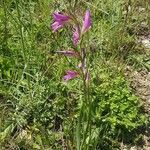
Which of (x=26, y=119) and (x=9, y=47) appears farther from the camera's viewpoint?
(x=9, y=47)

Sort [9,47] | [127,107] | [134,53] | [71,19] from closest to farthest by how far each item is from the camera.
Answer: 1. [71,19]
2. [127,107]
3. [9,47]
4. [134,53]

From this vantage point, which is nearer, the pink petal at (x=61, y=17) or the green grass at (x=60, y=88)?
the pink petal at (x=61, y=17)

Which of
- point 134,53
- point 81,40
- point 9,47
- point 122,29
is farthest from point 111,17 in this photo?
point 81,40

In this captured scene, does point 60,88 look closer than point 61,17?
No

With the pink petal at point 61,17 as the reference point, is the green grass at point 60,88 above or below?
below

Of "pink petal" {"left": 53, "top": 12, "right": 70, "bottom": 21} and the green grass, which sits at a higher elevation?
"pink petal" {"left": 53, "top": 12, "right": 70, "bottom": 21}

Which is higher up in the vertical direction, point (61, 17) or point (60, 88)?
point (61, 17)

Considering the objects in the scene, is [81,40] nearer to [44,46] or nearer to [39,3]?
[44,46]

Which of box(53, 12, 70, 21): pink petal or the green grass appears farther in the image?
the green grass
